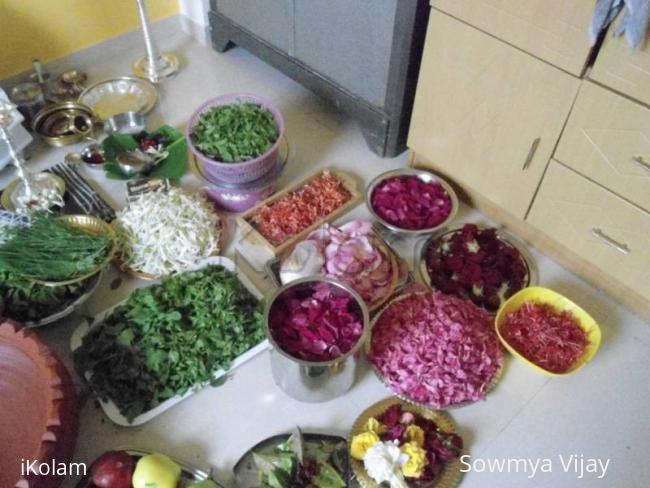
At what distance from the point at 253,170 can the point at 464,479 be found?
104 centimetres

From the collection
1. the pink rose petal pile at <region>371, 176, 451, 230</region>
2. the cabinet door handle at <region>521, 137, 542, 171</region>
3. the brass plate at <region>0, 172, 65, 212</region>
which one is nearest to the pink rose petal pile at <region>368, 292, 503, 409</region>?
the pink rose petal pile at <region>371, 176, 451, 230</region>

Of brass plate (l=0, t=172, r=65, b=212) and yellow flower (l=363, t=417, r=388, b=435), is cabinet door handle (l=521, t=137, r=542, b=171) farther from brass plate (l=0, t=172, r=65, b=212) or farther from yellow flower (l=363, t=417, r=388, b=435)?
brass plate (l=0, t=172, r=65, b=212)

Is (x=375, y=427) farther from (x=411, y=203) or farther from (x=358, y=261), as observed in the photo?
(x=411, y=203)

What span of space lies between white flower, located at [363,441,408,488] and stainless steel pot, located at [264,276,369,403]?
19cm

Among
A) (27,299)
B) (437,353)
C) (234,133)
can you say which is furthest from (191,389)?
(234,133)

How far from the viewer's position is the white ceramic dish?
136 cm

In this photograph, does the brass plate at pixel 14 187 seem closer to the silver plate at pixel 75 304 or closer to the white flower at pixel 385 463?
the silver plate at pixel 75 304

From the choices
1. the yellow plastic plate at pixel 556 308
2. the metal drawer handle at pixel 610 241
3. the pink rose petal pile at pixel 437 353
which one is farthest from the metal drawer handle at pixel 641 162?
the pink rose petal pile at pixel 437 353

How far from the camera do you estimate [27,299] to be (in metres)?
1.46

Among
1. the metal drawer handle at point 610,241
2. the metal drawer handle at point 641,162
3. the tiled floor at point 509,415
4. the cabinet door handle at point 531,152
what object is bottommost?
the tiled floor at point 509,415

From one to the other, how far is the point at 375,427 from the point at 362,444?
0.06 meters

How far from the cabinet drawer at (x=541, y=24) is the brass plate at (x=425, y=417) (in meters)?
0.88

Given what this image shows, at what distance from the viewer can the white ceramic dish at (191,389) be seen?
136 cm

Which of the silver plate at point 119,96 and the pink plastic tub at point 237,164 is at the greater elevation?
the pink plastic tub at point 237,164
